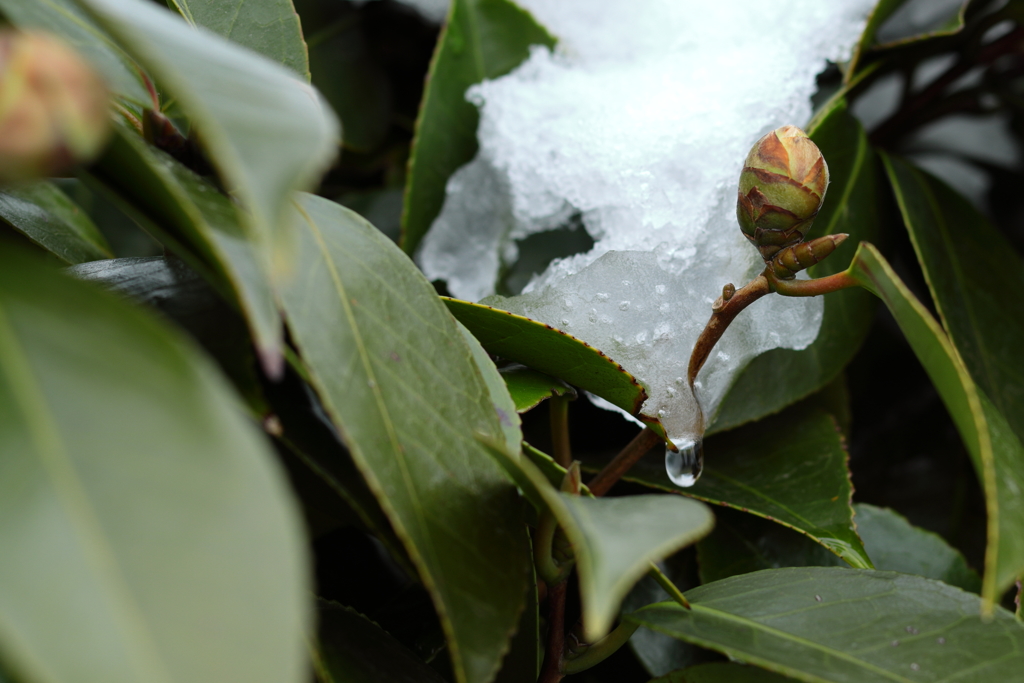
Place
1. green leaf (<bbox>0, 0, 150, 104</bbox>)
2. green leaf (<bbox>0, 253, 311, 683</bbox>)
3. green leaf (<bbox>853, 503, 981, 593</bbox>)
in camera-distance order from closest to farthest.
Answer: green leaf (<bbox>0, 253, 311, 683</bbox>) → green leaf (<bbox>0, 0, 150, 104</bbox>) → green leaf (<bbox>853, 503, 981, 593</bbox>)

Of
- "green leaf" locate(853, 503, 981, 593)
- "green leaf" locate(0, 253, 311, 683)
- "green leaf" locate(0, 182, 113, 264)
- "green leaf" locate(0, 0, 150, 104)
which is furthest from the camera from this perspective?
"green leaf" locate(853, 503, 981, 593)

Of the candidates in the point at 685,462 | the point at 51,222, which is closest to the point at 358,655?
the point at 685,462

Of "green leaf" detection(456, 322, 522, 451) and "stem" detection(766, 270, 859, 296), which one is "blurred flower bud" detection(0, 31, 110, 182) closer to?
"green leaf" detection(456, 322, 522, 451)

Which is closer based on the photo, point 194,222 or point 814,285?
point 194,222

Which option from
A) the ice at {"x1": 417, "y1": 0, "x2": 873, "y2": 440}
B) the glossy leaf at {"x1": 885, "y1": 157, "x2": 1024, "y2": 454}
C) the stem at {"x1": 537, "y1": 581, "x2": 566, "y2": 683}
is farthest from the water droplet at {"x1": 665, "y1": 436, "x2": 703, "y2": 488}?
the glossy leaf at {"x1": 885, "y1": 157, "x2": 1024, "y2": 454}

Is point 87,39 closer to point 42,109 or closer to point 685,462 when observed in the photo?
point 42,109

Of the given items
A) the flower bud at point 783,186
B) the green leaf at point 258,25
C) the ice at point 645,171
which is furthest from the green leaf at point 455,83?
the flower bud at point 783,186

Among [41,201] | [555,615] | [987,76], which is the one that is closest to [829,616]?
[555,615]
